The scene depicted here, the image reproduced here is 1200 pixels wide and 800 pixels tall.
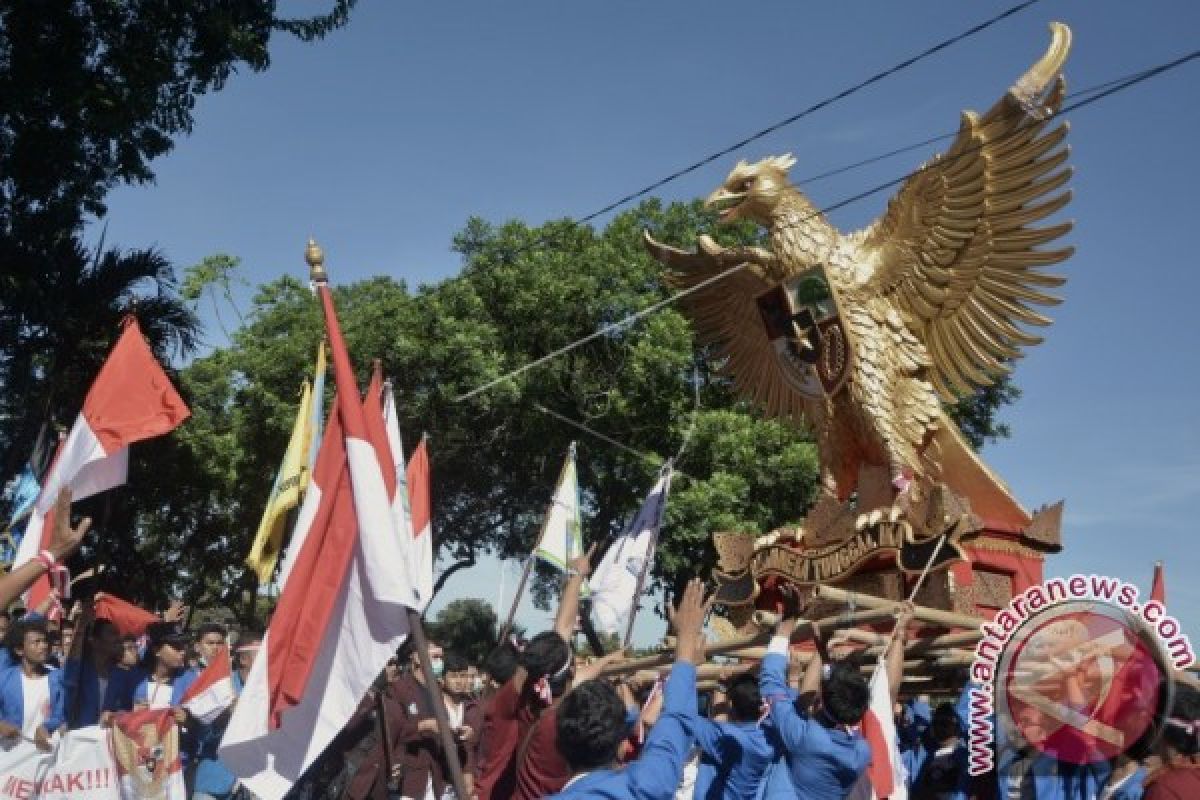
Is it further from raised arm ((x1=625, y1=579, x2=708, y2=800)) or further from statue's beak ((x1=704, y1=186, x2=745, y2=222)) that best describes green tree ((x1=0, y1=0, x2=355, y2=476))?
raised arm ((x1=625, y1=579, x2=708, y2=800))

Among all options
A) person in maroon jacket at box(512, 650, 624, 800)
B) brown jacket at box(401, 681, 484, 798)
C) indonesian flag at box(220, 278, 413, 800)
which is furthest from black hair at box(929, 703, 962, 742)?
indonesian flag at box(220, 278, 413, 800)

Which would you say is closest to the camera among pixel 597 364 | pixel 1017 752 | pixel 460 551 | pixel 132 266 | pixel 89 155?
pixel 1017 752

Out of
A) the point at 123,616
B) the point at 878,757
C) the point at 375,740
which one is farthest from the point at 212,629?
the point at 878,757

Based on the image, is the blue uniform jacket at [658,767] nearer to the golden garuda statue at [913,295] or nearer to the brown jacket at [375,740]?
the brown jacket at [375,740]

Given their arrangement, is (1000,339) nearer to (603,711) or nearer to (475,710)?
(475,710)

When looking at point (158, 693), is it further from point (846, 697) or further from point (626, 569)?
point (846, 697)

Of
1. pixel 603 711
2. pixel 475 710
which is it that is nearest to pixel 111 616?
pixel 475 710

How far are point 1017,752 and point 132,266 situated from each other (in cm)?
1405

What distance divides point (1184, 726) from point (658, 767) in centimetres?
208

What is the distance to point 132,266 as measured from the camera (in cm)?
1673

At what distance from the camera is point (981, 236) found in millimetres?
10609

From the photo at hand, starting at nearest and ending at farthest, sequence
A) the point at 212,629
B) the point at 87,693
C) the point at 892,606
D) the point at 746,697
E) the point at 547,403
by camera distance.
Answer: the point at 746,697
the point at 892,606
the point at 87,693
the point at 212,629
the point at 547,403

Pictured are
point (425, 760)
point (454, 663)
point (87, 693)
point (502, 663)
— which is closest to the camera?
point (502, 663)

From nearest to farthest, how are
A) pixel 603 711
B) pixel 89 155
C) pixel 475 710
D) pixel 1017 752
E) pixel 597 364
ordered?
pixel 603 711
pixel 1017 752
pixel 475 710
pixel 89 155
pixel 597 364
